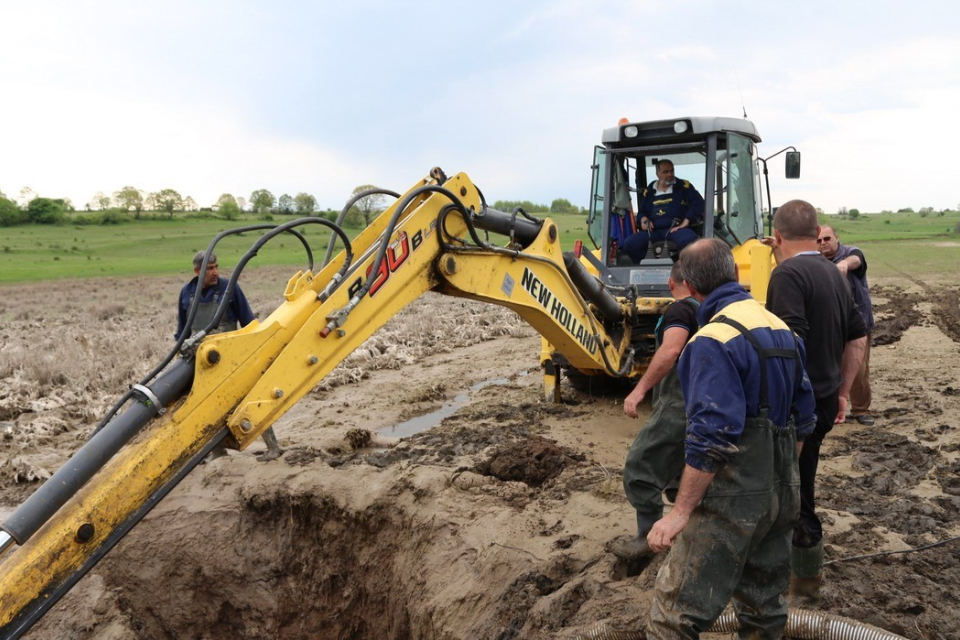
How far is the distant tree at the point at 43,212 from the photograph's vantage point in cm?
5475

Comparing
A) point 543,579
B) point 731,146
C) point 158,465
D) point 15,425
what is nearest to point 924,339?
point 731,146

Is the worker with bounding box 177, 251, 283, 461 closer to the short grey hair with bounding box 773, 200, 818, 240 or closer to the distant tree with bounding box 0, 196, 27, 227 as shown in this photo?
the short grey hair with bounding box 773, 200, 818, 240

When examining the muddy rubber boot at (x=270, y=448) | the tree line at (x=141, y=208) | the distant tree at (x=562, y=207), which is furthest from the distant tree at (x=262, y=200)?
the muddy rubber boot at (x=270, y=448)

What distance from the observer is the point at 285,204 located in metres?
64.2

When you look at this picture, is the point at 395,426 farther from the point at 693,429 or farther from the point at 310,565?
the point at 693,429

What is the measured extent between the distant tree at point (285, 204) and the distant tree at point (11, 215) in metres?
19.5

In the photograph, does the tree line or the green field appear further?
the tree line

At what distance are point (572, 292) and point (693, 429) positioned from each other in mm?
Result: 3319

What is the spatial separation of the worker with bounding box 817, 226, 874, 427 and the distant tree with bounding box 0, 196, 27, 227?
60803mm

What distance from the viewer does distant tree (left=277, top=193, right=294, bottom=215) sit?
205ft

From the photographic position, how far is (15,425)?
24.7ft

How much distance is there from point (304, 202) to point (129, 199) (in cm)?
1634

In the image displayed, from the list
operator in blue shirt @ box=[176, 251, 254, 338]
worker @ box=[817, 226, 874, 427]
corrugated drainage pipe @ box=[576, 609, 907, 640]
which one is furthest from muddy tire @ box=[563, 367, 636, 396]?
corrugated drainage pipe @ box=[576, 609, 907, 640]

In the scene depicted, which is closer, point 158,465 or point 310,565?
point 158,465
